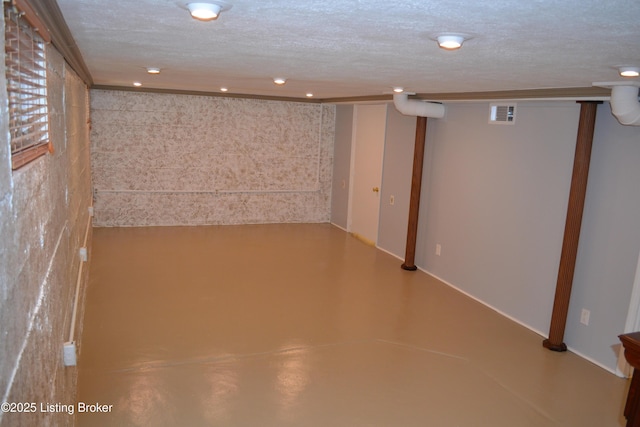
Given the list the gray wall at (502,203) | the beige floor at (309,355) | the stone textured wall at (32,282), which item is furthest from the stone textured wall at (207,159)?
the stone textured wall at (32,282)

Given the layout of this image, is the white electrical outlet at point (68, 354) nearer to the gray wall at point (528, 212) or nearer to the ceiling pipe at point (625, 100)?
the ceiling pipe at point (625, 100)

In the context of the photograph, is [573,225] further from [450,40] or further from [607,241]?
[450,40]

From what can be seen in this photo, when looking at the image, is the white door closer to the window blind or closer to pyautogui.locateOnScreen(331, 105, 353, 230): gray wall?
pyautogui.locateOnScreen(331, 105, 353, 230): gray wall

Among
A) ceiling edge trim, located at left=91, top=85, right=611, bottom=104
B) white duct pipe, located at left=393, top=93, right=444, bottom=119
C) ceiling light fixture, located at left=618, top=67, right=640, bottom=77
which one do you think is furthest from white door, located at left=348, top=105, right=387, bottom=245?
ceiling light fixture, located at left=618, top=67, right=640, bottom=77

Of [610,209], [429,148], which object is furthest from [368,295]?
[610,209]

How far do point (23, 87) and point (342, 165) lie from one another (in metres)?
7.10

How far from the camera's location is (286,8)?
168cm

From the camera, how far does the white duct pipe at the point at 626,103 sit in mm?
3322

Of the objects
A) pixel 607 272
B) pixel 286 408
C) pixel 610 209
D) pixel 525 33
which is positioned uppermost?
pixel 525 33

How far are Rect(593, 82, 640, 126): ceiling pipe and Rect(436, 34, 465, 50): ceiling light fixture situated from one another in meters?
1.93

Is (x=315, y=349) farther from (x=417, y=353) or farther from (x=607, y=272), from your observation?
(x=607, y=272)

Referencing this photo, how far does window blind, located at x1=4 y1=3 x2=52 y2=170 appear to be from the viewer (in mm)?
1258

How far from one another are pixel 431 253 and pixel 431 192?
0.78m

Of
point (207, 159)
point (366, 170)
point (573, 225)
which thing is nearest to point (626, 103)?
point (573, 225)
